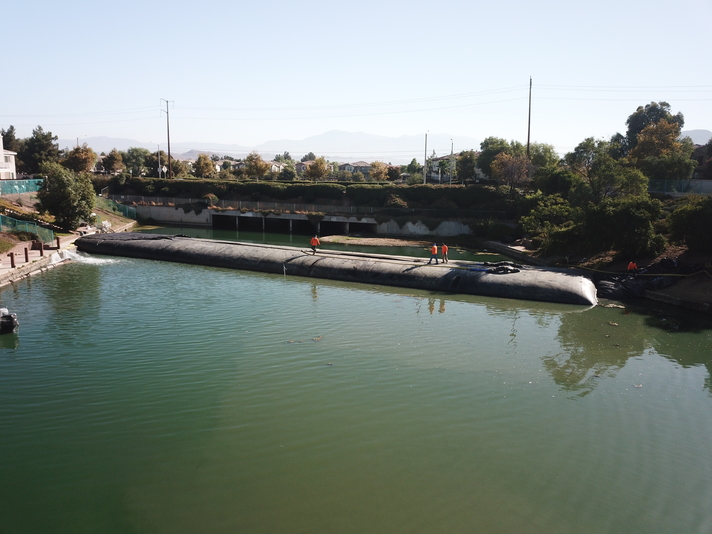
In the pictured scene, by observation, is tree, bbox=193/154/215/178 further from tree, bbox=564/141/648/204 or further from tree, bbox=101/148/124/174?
tree, bbox=564/141/648/204

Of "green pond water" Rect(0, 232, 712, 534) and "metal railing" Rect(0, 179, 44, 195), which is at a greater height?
"metal railing" Rect(0, 179, 44, 195)

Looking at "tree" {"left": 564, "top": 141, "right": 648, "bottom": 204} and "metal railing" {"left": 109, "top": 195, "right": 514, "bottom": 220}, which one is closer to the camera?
"tree" {"left": 564, "top": 141, "right": 648, "bottom": 204}

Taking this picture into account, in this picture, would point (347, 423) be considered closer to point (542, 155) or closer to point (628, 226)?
point (628, 226)

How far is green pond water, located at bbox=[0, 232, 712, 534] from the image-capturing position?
10.1m

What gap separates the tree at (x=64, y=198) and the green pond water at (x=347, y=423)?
2408cm

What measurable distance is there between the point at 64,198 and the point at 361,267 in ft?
91.9

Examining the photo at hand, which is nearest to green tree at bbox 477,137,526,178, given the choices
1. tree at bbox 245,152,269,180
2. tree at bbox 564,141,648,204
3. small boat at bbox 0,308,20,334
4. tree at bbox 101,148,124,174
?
tree at bbox 564,141,648,204

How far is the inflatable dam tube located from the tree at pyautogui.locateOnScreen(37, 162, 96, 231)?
4748 millimetres

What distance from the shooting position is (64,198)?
4447cm

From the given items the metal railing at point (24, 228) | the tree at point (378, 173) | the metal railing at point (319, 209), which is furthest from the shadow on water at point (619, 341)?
the tree at point (378, 173)

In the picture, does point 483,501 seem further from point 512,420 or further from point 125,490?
point 125,490

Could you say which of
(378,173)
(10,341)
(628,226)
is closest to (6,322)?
(10,341)

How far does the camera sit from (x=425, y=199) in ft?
212

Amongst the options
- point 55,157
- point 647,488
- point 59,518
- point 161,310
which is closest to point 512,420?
point 647,488
